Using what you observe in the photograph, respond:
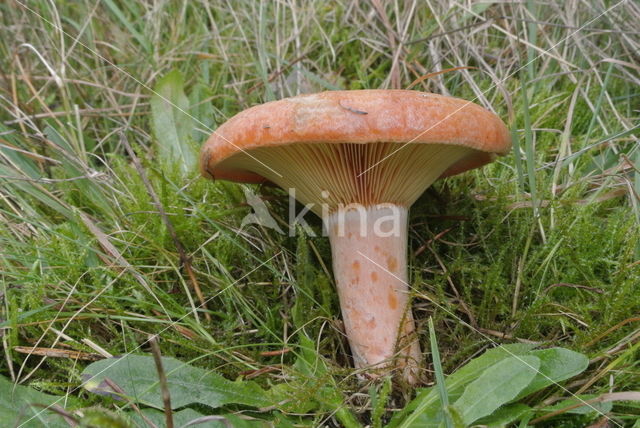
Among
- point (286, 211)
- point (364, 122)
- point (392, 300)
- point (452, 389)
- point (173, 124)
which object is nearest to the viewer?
point (364, 122)

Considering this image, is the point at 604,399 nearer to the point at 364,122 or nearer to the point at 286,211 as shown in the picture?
the point at 364,122

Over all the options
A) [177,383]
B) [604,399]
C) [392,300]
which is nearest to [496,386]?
[604,399]

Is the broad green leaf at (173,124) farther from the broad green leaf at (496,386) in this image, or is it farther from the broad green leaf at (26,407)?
the broad green leaf at (496,386)

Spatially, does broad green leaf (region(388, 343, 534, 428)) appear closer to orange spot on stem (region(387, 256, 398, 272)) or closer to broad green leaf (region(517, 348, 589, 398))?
broad green leaf (region(517, 348, 589, 398))

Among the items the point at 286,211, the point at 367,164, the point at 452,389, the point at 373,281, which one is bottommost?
the point at 452,389

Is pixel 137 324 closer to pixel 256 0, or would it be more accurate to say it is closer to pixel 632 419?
pixel 632 419

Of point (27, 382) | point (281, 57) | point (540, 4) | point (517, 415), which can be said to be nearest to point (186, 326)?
point (27, 382)

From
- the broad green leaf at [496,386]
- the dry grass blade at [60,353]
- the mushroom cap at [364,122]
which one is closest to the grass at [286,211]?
the dry grass blade at [60,353]

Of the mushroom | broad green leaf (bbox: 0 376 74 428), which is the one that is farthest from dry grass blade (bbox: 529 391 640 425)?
broad green leaf (bbox: 0 376 74 428)
